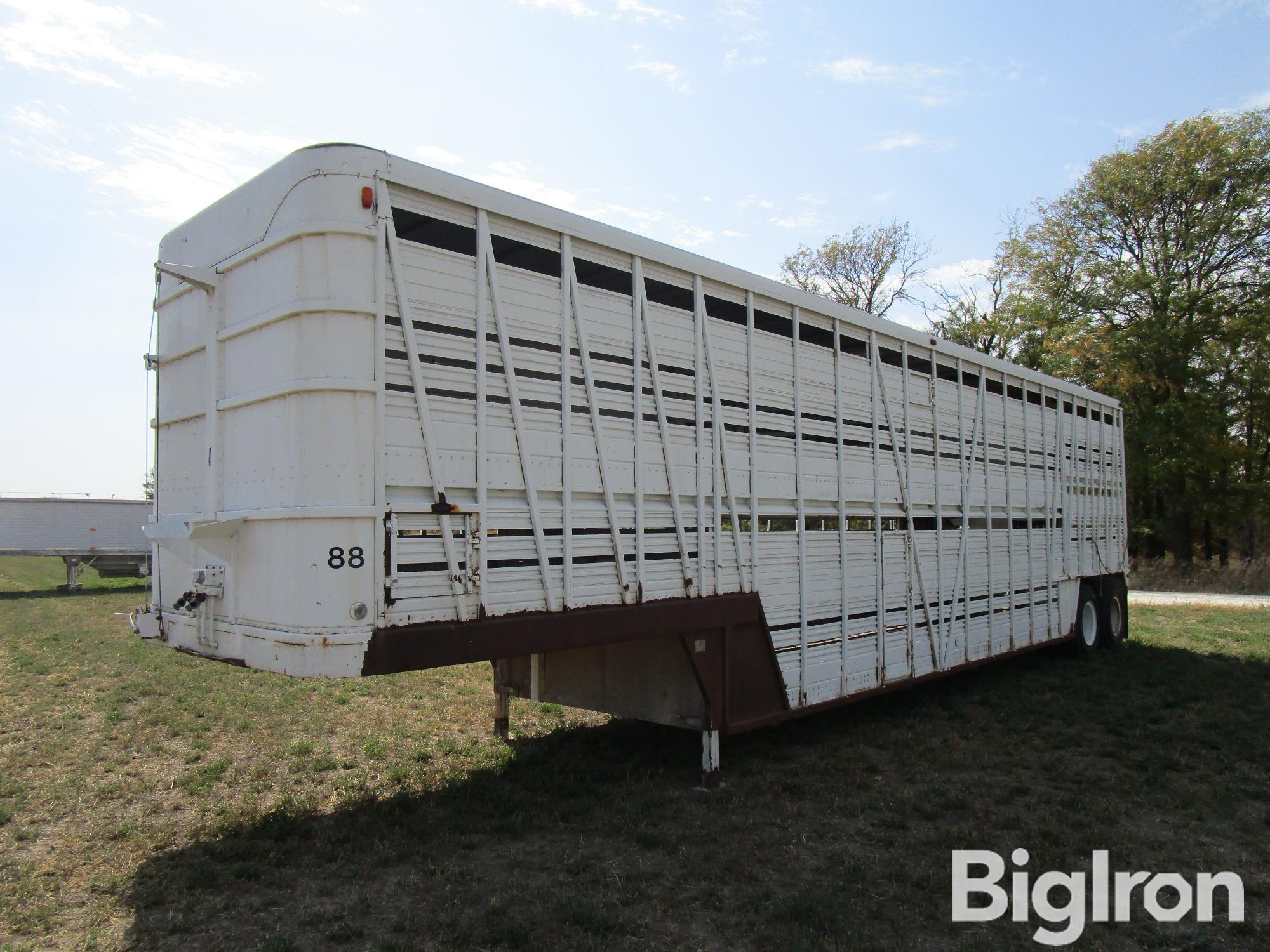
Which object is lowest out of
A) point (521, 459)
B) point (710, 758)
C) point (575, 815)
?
point (575, 815)

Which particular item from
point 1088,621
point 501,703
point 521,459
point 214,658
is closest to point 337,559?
point 521,459

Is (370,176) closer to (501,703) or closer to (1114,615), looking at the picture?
(501,703)

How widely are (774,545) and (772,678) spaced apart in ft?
3.35

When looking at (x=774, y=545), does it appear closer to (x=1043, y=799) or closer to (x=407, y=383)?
(x=1043, y=799)

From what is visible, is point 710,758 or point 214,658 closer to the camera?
point 214,658

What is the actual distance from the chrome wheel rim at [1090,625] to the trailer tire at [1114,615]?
20 centimetres

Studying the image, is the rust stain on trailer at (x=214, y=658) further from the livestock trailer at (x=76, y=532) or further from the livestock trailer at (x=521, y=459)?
the livestock trailer at (x=76, y=532)

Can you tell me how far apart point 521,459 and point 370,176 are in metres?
1.70

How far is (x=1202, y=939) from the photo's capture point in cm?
391

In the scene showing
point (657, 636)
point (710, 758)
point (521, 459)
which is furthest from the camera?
point (710, 758)

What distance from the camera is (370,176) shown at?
445 centimetres

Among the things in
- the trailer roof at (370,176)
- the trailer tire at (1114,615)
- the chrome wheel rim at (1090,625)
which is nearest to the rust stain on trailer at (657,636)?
the trailer roof at (370,176)

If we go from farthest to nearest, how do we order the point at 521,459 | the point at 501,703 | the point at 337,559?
the point at 501,703, the point at 521,459, the point at 337,559

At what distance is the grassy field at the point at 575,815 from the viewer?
13.1 feet
